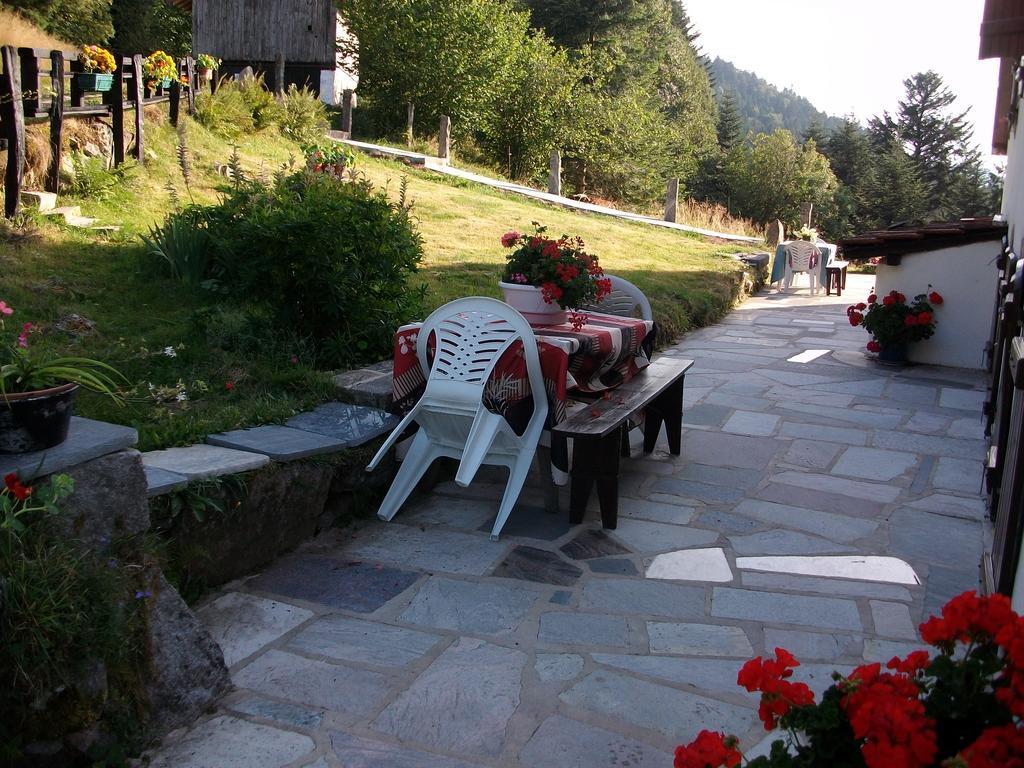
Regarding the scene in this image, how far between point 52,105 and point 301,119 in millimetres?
6608

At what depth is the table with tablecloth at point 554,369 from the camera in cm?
432

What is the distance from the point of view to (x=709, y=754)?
171 cm

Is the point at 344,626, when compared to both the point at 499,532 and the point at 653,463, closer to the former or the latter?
the point at 499,532

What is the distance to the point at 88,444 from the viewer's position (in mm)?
2506

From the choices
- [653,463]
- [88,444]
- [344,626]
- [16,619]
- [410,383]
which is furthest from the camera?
[653,463]

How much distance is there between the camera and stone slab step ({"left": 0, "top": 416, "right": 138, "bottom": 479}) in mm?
2346

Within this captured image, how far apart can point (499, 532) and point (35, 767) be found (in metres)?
2.28

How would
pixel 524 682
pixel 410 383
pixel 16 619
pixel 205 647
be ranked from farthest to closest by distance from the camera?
pixel 410 383 < pixel 524 682 < pixel 205 647 < pixel 16 619

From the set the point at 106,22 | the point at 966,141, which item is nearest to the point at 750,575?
the point at 106,22

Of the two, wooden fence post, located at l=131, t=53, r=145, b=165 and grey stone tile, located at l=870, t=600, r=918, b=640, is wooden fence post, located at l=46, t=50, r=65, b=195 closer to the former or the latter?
wooden fence post, located at l=131, t=53, r=145, b=165

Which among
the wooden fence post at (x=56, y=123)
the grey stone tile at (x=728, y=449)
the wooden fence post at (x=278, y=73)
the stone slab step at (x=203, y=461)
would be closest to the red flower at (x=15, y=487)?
the stone slab step at (x=203, y=461)

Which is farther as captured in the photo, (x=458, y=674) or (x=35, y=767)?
(x=458, y=674)

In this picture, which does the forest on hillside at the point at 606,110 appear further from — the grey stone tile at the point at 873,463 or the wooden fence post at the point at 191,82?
the grey stone tile at the point at 873,463

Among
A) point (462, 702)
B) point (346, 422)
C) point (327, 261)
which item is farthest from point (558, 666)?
point (327, 261)
